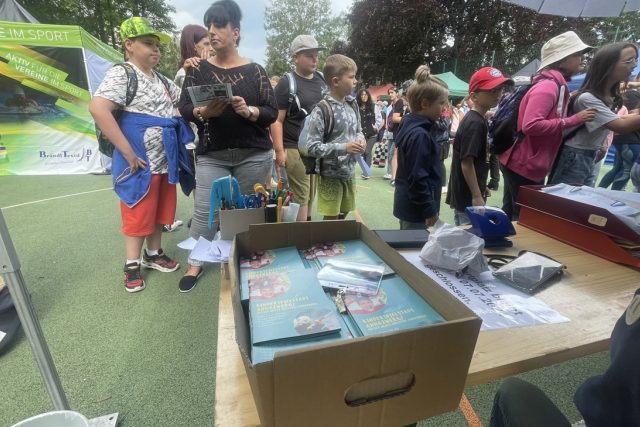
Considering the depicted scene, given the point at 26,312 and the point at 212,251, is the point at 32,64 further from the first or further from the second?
the point at 212,251

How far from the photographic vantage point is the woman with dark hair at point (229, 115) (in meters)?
1.71

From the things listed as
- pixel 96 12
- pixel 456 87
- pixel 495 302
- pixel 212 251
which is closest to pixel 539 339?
pixel 495 302

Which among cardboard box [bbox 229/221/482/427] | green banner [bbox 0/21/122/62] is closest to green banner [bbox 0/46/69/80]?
green banner [bbox 0/21/122/62]

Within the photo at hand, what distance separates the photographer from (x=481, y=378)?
670 mm

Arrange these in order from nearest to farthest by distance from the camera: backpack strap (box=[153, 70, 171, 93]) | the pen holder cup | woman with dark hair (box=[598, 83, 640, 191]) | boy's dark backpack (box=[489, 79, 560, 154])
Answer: the pen holder cup < backpack strap (box=[153, 70, 171, 93]) < boy's dark backpack (box=[489, 79, 560, 154]) < woman with dark hair (box=[598, 83, 640, 191])

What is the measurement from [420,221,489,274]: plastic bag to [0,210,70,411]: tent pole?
1215 millimetres

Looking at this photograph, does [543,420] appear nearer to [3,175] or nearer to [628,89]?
[628,89]

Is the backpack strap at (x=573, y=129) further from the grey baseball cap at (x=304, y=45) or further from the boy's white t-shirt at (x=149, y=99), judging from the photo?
the boy's white t-shirt at (x=149, y=99)

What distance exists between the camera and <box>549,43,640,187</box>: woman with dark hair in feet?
6.49

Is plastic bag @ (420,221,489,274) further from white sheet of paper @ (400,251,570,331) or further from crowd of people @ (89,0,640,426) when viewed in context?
crowd of people @ (89,0,640,426)

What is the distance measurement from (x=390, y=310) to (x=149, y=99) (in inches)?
76.4

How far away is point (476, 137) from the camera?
1.92 metres

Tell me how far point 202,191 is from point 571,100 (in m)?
2.53

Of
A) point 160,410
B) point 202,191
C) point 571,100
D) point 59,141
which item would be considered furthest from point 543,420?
point 59,141
